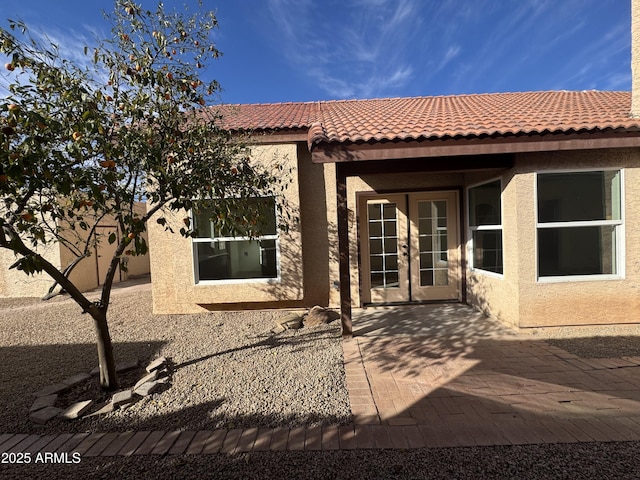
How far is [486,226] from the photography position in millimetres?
6395

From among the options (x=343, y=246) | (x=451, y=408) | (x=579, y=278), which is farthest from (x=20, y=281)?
(x=579, y=278)

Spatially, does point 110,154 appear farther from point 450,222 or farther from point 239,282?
point 450,222

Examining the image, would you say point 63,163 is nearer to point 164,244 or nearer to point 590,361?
point 164,244

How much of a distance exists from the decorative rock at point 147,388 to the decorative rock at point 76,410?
1.54 feet

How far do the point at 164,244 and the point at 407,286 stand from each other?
5.74m

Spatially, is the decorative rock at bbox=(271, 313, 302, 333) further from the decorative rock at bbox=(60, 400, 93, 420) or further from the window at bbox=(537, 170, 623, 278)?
the window at bbox=(537, 170, 623, 278)

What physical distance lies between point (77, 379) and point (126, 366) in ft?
1.83

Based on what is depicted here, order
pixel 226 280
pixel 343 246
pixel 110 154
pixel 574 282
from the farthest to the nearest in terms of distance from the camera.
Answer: pixel 226 280 → pixel 574 282 → pixel 343 246 → pixel 110 154

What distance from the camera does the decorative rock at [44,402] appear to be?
348cm

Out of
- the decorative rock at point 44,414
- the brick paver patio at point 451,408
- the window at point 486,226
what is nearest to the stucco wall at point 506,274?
the window at point 486,226

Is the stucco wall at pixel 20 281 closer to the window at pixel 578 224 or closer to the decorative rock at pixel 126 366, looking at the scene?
the decorative rock at pixel 126 366

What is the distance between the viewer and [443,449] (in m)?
2.67

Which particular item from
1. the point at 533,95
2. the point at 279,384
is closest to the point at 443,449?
the point at 279,384

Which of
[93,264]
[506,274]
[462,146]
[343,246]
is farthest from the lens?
[93,264]
